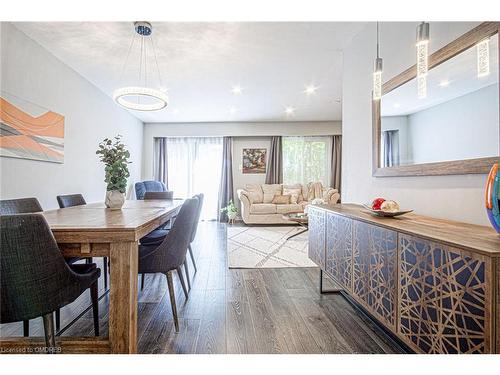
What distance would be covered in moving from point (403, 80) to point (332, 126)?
205 inches

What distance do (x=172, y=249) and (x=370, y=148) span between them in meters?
2.03

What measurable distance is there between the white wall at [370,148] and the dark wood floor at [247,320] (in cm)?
92

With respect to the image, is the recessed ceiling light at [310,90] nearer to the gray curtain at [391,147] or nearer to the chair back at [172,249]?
the gray curtain at [391,147]

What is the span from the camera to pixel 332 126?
7117mm

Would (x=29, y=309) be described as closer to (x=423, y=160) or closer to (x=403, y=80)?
(x=423, y=160)

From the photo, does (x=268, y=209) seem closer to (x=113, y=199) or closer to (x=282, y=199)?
(x=282, y=199)

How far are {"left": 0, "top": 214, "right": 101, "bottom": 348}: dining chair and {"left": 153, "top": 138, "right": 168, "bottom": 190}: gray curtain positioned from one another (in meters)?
6.14

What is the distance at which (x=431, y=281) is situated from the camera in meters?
1.10

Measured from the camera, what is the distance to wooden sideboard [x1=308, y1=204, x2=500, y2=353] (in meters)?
0.90

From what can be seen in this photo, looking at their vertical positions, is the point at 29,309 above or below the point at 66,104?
below

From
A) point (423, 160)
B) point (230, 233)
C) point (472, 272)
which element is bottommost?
point (230, 233)

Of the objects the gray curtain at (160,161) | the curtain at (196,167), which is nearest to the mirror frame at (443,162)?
the curtain at (196,167)

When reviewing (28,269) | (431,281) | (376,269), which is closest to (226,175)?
(376,269)

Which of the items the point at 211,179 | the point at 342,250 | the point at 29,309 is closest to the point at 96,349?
the point at 29,309
